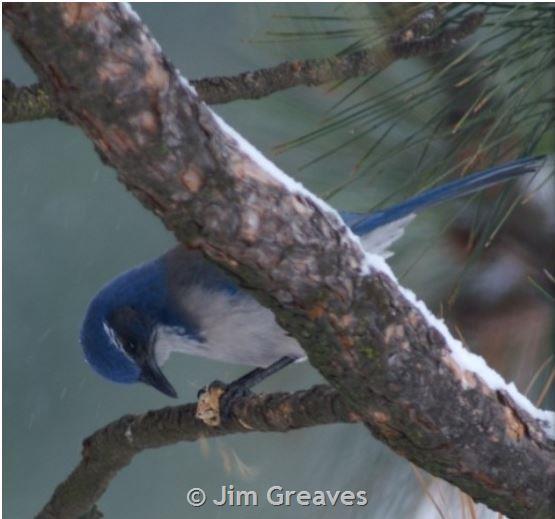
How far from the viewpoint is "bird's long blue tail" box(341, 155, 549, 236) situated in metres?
0.66

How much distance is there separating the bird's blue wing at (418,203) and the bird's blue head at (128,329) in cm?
15

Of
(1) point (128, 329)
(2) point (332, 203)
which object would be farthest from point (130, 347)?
(2) point (332, 203)

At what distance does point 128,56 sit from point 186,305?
0.37 metres

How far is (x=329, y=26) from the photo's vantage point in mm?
884

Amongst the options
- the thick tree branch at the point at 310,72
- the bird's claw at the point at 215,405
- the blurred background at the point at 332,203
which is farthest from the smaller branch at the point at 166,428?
the thick tree branch at the point at 310,72

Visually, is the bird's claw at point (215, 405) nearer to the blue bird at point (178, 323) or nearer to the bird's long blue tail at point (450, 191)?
the blue bird at point (178, 323)

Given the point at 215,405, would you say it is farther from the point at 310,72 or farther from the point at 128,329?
the point at 310,72

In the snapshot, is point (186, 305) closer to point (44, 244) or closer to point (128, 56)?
point (44, 244)

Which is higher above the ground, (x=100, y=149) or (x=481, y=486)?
(x=100, y=149)

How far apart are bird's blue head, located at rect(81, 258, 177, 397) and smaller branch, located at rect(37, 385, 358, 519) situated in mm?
35

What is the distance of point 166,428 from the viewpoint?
74 centimetres

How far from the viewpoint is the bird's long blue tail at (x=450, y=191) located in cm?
66

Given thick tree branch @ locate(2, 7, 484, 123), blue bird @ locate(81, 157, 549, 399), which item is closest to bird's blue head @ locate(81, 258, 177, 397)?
blue bird @ locate(81, 157, 549, 399)

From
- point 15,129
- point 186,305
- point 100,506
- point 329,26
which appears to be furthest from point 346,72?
point 100,506
